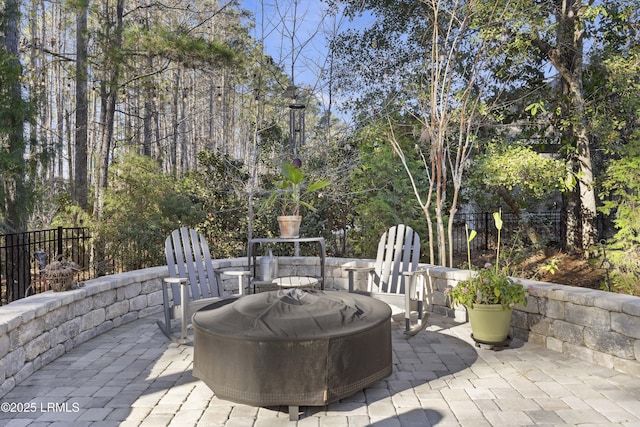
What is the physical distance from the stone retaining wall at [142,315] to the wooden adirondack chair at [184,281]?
57 cm

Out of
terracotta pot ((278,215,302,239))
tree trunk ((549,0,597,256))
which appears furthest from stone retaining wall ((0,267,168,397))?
tree trunk ((549,0,597,256))

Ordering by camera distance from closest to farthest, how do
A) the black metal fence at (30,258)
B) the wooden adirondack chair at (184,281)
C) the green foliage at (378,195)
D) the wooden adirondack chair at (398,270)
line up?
the wooden adirondack chair at (184,281) → the black metal fence at (30,258) → the wooden adirondack chair at (398,270) → the green foliage at (378,195)

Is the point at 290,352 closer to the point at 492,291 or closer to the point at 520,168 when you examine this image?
the point at 492,291

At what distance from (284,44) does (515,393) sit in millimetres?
6075

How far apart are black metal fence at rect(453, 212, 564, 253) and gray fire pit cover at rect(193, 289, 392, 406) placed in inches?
243

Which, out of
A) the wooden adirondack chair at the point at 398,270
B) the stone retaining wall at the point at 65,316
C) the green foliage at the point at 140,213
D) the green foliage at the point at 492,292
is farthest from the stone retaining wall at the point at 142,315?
the green foliage at the point at 140,213

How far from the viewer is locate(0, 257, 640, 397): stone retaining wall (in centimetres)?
286

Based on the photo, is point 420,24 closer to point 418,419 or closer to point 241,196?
point 241,196

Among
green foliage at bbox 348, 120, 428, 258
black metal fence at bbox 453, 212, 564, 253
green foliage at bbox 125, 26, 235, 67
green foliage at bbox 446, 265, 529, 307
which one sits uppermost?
green foliage at bbox 125, 26, 235, 67

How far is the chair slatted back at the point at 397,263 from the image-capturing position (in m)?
4.33

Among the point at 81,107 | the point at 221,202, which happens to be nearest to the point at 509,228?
the point at 221,202

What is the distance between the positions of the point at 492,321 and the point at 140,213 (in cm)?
601

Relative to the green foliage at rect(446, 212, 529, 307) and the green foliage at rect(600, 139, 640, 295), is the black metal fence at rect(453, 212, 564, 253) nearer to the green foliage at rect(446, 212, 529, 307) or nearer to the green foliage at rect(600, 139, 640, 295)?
the green foliage at rect(600, 139, 640, 295)

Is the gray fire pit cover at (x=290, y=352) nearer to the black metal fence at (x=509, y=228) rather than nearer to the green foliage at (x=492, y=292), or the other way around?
the green foliage at (x=492, y=292)
